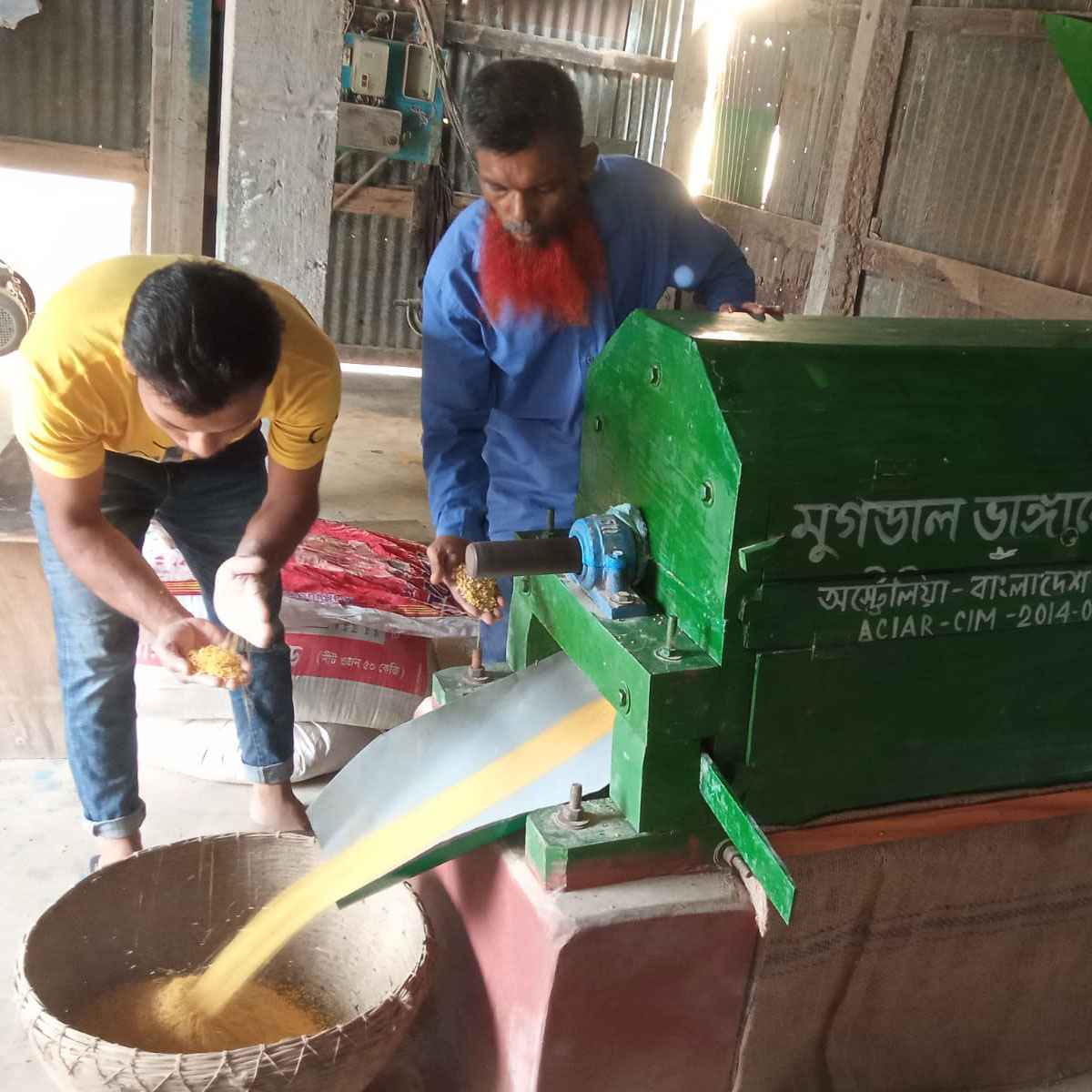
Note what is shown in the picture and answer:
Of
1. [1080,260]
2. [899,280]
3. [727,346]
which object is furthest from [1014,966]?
[899,280]

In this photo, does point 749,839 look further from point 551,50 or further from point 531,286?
point 551,50

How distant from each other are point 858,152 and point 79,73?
414 centimetres

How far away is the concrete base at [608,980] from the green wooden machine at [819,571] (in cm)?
7

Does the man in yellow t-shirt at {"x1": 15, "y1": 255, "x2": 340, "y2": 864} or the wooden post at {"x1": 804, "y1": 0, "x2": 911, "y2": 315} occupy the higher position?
the wooden post at {"x1": 804, "y1": 0, "x2": 911, "y2": 315}

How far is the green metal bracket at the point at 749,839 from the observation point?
4.02 ft

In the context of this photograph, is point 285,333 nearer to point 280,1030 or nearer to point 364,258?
point 280,1030

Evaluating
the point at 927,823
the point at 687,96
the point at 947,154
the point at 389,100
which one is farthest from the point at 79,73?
the point at 927,823

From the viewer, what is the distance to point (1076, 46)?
117 inches

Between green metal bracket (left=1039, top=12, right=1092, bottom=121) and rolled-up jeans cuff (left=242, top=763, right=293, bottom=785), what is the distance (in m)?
2.50

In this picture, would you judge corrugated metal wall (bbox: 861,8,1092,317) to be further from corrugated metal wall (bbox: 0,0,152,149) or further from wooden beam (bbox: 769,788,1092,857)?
corrugated metal wall (bbox: 0,0,152,149)

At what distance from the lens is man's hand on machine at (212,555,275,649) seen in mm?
2002

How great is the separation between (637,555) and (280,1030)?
0.92 m

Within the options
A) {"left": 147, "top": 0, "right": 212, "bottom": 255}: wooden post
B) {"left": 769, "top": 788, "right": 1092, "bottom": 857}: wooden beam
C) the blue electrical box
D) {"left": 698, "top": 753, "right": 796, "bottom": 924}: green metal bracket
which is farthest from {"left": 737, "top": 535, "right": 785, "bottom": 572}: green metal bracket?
the blue electrical box

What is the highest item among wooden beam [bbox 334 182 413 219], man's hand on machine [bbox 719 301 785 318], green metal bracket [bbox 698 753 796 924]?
man's hand on machine [bbox 719 301 785 318]
